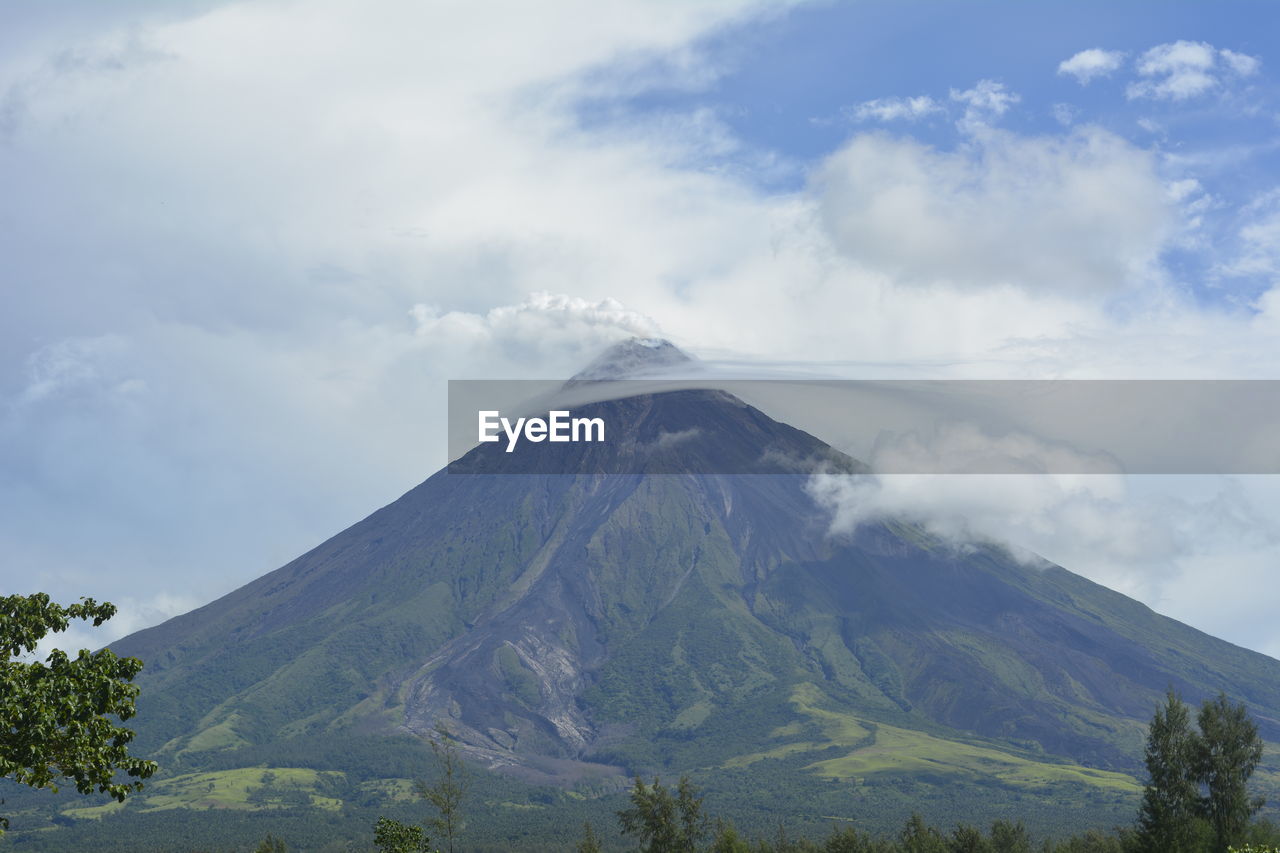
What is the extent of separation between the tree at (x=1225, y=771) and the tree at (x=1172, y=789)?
29.8 inches

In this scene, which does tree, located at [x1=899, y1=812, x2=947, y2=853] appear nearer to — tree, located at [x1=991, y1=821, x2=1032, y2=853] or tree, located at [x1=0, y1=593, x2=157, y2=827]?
tree, located at [x1=991, y1=821, x2=1032, y2=853]

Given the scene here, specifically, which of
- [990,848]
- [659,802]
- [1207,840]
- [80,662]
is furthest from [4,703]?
[990,848]

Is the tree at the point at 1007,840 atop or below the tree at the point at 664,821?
below

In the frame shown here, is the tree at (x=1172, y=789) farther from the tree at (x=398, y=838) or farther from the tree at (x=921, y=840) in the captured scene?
the tree at (x=398, y=838)

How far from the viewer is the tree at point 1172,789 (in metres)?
79.2

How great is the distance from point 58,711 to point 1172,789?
7279 cm

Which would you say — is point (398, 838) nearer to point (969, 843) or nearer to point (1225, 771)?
point (1225, 771)

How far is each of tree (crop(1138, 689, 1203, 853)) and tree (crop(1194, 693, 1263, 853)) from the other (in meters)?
0.76

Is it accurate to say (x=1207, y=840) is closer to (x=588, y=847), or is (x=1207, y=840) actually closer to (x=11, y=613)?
(x=588, y=847)

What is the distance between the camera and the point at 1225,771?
83188mm

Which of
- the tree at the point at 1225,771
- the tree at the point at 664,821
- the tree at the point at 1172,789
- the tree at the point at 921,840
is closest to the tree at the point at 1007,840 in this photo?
the tree at the point at 921,840

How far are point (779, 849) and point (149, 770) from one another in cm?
9203

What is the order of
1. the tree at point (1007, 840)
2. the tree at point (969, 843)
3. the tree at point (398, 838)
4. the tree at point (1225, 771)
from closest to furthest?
the tree at point (398, 838), the tree at point (1225, 771), the tree at point (969, 843), the tree at point (1007, 840)

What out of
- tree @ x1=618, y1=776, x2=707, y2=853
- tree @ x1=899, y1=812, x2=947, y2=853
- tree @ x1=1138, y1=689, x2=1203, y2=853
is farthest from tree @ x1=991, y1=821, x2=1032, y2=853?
tree @ x1=618, y1=776, x2=707, y2=853
